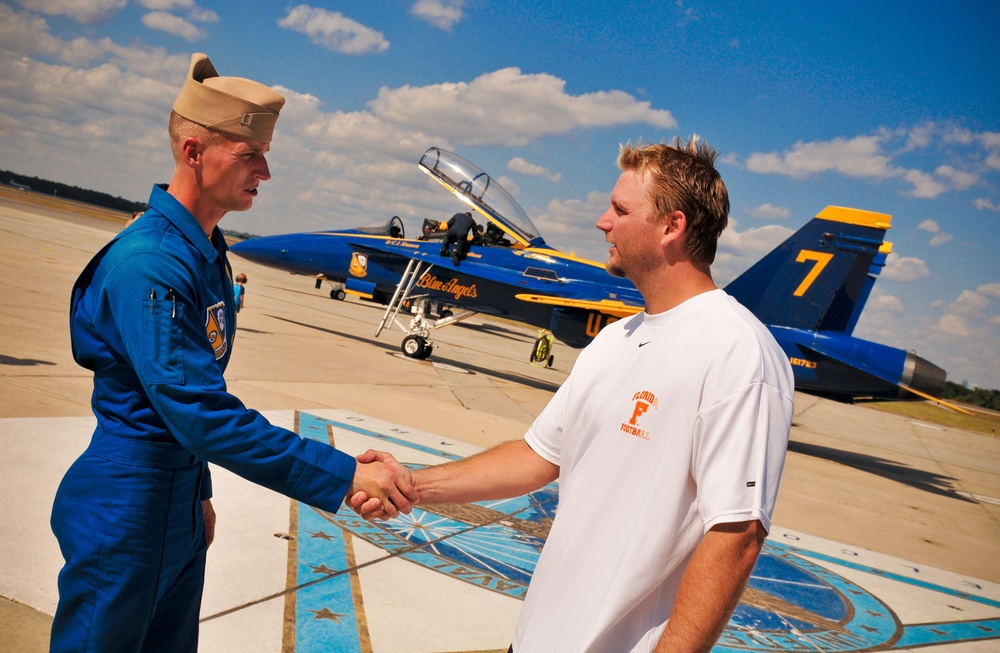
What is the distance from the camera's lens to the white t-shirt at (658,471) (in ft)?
5.35

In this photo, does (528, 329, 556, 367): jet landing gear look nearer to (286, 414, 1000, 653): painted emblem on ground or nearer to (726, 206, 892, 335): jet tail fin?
(726, 206, 892, 335): jet tail fin

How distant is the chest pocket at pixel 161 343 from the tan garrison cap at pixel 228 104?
611 millimetres

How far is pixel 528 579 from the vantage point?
186 inches

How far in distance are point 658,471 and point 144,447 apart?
1.37 metres

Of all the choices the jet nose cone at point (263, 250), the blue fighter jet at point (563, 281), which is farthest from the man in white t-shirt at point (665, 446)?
the jet nose cone at point (263, 250)

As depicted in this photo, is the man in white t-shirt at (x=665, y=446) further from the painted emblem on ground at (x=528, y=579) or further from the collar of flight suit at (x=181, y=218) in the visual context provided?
the painted emblem on ground at (x=528, y=579)

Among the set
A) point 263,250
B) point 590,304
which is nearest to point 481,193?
point 590,304

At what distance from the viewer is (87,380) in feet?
25.7

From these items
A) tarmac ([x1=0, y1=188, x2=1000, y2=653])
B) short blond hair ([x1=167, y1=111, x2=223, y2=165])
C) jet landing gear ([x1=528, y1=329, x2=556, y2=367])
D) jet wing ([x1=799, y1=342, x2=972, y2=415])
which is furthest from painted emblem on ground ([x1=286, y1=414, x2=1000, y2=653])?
jet landing gear ([x1=528, y1=329, x2=556, y2=367])

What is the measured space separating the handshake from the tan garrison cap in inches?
43.0

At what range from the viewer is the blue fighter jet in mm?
13883

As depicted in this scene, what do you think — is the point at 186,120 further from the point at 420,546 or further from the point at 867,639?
the point at 867,639

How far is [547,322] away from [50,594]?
1319 cm

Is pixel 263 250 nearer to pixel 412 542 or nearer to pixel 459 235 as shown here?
pixel 459 235
